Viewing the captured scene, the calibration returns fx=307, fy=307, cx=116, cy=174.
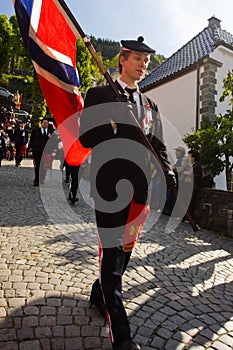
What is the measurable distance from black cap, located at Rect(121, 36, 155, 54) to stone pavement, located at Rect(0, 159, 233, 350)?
223cm

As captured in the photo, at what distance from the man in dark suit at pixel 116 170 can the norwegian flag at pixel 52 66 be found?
0.27 meters

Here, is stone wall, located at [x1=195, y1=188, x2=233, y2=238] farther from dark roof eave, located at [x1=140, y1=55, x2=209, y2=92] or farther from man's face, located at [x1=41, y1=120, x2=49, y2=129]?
dark roof eave, located at [x1=140, y1=55, x2=209, y2=92]

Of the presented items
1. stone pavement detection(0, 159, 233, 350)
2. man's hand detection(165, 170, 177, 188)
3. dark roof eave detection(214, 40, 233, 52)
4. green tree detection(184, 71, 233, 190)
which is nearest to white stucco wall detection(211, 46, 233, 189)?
dark roof eave detection(214, 40, 233, 52)

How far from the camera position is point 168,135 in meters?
16.4

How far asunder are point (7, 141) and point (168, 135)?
9628 millimetres

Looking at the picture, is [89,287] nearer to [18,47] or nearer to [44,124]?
[44,124]

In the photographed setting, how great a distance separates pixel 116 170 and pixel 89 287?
4.90ft

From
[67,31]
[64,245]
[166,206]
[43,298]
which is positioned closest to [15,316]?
[43,298]

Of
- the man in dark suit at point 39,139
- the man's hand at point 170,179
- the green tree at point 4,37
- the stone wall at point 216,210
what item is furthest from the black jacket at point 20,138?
the green tree at point 4,37

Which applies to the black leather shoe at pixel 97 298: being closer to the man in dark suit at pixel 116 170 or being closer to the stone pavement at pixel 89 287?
the stone pavement at pixel 89 287

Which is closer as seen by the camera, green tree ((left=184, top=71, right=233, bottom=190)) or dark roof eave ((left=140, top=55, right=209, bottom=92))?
green tree ((left=184, top=71, right=233, bottom=190))

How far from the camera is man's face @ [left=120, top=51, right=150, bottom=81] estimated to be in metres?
2.48

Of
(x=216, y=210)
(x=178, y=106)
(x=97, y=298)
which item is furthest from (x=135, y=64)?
(x=178, y=106)

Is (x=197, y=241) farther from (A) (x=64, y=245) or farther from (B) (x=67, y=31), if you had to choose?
(B) (x=67, y=31)
